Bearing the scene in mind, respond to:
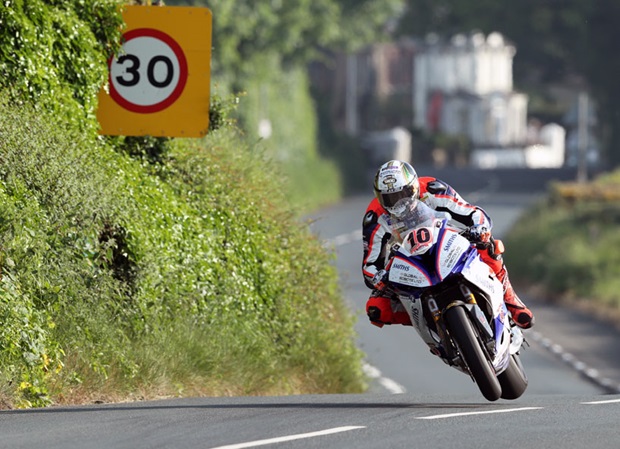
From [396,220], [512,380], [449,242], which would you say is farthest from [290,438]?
[512,380]

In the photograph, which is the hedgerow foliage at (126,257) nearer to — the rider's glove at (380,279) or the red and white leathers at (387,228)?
the red and white leathers at (387,228)

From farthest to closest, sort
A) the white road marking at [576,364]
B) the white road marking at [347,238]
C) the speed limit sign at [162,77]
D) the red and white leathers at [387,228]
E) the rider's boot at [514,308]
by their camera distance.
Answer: the white road marking at [347,238] < the white road marking at [576,364] < the speed limit sign at [162,77] < the rider's boot at [514,308] < the red and white leathers at [387,228]

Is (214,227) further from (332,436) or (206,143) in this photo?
(332,436)

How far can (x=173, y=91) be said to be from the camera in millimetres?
15422

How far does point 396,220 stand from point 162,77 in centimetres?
345

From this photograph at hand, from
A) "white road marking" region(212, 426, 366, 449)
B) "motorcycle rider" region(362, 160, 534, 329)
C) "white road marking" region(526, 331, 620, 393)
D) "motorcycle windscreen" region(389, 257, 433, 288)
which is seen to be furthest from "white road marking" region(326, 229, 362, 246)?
"white road marking" region(212, 426, 366, 449)

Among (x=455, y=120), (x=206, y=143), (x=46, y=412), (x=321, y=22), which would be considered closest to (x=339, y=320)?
(x=206, y=143)

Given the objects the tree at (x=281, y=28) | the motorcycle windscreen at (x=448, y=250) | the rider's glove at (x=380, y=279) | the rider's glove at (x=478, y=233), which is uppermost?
the tree at (x=281, y=28)

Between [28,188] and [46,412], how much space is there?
87.8 inches

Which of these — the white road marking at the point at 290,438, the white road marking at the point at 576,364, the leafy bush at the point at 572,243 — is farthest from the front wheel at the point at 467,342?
the leafy bush at the point at 572,243

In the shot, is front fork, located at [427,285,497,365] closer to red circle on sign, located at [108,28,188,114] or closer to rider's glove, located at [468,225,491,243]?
rider's glove, located at [468,225,491,243]

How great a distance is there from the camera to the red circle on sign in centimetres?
1539

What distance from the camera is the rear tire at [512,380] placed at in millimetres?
13289

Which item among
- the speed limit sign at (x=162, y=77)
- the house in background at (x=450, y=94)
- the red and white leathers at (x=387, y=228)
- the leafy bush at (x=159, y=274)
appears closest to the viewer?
the red and white leathers at (x=387, y=228)
